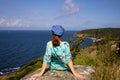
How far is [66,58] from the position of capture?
6148mm

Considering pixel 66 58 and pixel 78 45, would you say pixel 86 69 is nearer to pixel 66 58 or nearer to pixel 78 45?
pixel 66 58

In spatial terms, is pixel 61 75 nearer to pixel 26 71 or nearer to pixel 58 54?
pixel 58 54

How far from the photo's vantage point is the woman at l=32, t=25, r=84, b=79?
5.94 metres

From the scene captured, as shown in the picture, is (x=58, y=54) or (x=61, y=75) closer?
(x=61, y=75)

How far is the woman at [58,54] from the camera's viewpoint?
594 cm

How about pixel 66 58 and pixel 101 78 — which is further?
pixel 66 58

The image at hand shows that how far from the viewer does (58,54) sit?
6.23 m

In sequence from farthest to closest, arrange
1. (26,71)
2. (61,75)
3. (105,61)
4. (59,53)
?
1. (26,71)
2. (105,61)
3. (59,53)
4. (61,75)

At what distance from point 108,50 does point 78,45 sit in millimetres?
4989

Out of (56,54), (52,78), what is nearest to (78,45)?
(56,54)

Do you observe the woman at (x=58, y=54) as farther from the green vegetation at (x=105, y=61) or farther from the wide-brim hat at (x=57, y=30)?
the green vegetation at (x=105, y=61)

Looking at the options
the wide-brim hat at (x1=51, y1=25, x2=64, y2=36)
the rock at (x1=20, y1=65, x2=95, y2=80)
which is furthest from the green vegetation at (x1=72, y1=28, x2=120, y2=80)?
the wide-brim hat at (x1=51, y1=25, x2=64, y2=36)

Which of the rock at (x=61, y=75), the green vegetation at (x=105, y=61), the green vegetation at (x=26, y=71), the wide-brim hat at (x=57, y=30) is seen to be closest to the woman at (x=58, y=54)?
the wide-brim hat at (x=57, y=30)

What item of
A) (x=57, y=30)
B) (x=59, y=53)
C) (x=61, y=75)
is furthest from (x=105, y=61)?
(x=57, y=30)
